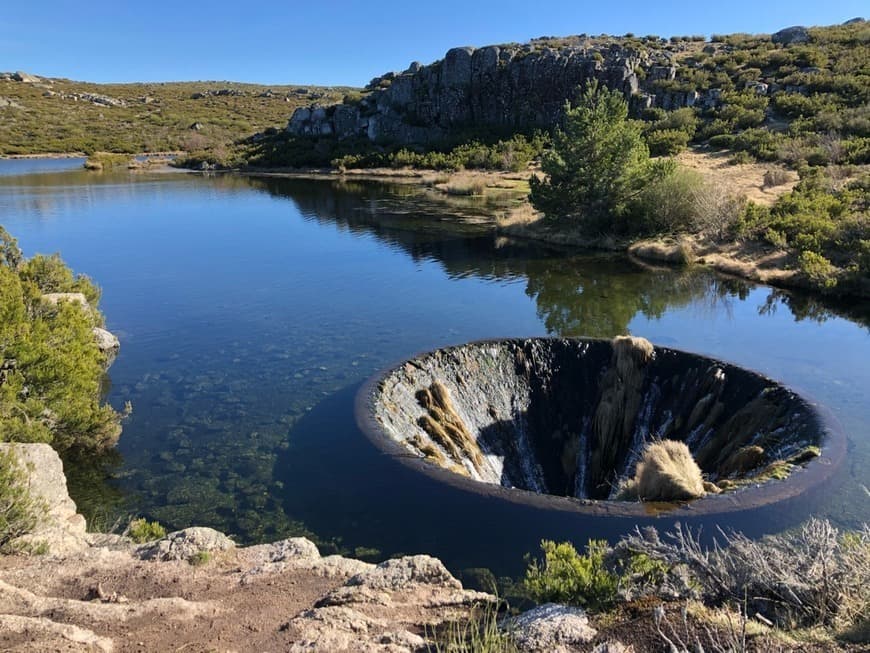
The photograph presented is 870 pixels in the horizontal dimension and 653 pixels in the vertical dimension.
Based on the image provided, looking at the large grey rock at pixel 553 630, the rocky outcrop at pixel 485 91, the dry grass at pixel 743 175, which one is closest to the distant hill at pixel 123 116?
the rocky outcrop at pixel 485 91

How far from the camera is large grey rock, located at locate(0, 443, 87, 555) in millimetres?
8945

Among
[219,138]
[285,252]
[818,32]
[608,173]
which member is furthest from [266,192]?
[818,32]

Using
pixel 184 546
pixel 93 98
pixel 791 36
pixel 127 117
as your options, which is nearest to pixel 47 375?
pixel 184 546

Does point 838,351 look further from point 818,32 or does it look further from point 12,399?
point 818,32

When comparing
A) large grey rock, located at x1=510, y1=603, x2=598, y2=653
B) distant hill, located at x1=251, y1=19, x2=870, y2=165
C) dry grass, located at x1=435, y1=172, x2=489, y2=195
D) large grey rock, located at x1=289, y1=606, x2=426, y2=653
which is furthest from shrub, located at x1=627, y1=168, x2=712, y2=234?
large grey rock, located at x1=289, y1=606, x2=426, y2=653

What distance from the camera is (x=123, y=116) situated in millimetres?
135875

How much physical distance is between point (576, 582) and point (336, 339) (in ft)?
56.1

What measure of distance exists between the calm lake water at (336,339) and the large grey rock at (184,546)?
110 inches

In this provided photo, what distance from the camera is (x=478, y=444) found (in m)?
17.1

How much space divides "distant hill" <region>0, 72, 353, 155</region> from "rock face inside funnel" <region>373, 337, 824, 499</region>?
104143 mm

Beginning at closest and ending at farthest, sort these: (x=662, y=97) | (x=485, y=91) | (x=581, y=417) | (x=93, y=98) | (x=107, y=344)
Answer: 1. (x=581, y=417)
2. (x=107, y=344)
3. (x=662, y=97)
4. (x=485, y=91)
5. (x=93, y=98)

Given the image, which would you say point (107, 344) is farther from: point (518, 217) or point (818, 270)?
point (518, 217)

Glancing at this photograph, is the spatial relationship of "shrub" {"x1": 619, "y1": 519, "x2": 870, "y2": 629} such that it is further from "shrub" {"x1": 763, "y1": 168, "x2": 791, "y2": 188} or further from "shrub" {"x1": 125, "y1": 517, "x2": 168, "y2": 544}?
"shrub" {"x1": 763, "y1": 168, "x2": 791, "y2": 188}

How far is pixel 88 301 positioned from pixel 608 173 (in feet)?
97.3
